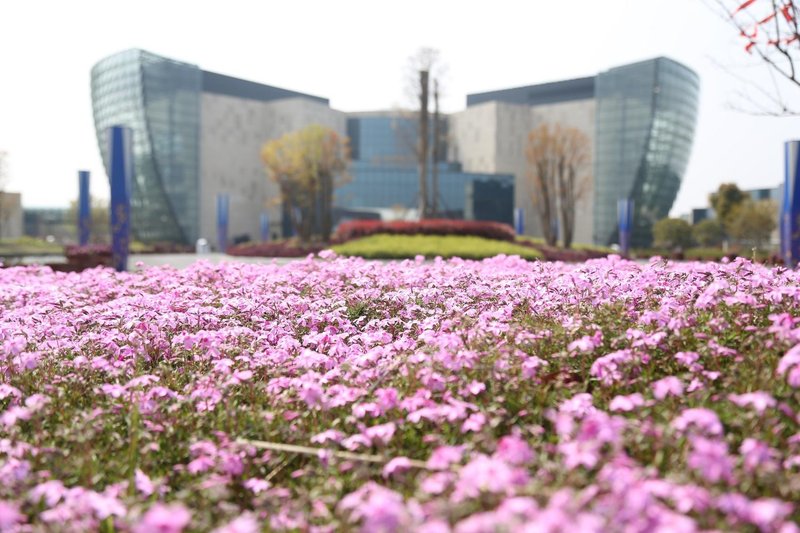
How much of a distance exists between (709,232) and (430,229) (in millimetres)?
37039

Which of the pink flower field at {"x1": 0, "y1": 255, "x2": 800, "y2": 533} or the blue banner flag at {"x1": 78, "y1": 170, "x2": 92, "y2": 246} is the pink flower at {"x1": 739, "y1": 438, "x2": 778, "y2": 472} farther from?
the blue banner flag at {"x1": 78, "y1": 170, "x2": 92, "y2": 246}

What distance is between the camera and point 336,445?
2.84 m

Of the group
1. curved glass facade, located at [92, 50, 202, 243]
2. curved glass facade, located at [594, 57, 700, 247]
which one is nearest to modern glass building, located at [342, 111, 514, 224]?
curved glass facade, located at [594, 57, 700, 247]

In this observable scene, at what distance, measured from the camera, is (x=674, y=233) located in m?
47.0

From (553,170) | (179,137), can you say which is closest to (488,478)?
(553,170)

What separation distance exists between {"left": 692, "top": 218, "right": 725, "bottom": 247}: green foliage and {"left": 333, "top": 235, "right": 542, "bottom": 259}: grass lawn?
1410 inches

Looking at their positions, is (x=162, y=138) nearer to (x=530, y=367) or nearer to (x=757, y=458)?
(x=530, y=367)

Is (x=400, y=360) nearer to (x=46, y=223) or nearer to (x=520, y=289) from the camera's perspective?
(x=520, y=289)

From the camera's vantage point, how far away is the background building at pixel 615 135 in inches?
2362

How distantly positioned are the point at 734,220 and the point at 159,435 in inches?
1900

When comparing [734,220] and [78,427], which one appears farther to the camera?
[734,220]

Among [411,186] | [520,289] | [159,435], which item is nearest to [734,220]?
A: [411,186]

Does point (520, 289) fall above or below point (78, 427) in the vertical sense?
above

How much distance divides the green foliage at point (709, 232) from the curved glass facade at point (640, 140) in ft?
33.0
